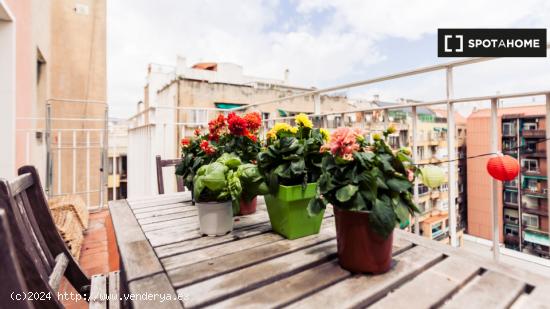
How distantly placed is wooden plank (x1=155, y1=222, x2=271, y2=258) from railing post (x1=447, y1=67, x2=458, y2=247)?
30.4 inches

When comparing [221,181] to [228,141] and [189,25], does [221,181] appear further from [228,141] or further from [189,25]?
[189,25]

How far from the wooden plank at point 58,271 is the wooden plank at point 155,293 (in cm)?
32

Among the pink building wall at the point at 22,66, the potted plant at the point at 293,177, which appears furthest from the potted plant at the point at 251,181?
the pink building wall at the point at 22,66

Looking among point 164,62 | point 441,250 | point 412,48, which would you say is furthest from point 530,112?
point 164,62

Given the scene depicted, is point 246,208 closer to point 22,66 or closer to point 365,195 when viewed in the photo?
point 365,195

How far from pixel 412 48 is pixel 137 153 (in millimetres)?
3978

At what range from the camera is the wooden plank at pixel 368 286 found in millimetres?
568

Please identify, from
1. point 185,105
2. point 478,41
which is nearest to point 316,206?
point 478,41

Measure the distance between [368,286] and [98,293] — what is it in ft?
3.18

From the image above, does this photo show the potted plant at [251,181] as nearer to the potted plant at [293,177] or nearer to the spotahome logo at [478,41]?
the potted plant at [293,177]

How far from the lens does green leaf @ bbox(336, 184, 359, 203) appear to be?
25.5 inches

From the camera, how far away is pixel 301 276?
0.67m

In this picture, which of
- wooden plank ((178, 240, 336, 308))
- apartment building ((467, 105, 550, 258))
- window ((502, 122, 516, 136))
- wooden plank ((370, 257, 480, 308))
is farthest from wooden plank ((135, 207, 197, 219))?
window ((502, 122, 516, 136))

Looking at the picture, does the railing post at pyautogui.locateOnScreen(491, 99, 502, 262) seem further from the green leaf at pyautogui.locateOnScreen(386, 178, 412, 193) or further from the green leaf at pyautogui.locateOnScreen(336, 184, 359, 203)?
the green leaf at pyautogui.locateOnScreen(336, 184, 359, 203)
